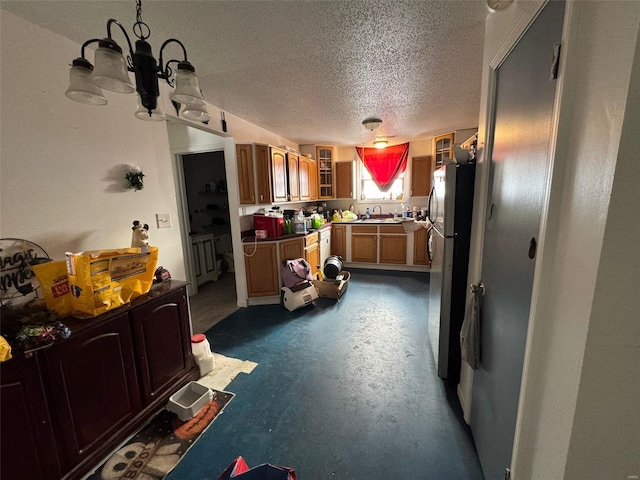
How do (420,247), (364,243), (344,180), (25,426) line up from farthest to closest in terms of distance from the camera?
1. (344,180)
2. (364,243)
3. (420,247)
4. (25,426)

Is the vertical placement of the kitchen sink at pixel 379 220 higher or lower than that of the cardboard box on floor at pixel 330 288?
higher

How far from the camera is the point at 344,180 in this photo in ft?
16.8

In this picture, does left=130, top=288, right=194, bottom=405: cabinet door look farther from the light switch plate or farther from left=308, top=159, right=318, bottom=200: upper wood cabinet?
left=308, top=159, right=318, bottom=200: upper wood cabinet

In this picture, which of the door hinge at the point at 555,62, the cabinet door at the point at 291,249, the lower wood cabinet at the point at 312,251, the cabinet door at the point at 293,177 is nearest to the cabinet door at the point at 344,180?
the cabinet door at the point at 293,177

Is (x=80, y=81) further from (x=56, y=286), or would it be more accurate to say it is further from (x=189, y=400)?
(x=189, y=400)

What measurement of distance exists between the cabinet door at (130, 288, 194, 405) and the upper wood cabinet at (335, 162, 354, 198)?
12.5 feet

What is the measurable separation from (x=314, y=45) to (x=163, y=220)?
176 cm

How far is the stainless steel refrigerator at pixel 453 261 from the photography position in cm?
158

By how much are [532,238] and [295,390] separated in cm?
175

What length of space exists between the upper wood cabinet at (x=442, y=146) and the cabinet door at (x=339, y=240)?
78.7 inches

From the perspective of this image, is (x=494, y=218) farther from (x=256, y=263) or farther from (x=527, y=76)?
(x=256, y=263)

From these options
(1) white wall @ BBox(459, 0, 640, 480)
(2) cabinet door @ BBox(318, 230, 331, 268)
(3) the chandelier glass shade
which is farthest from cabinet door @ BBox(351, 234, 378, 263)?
(3) the chandelier glass shade

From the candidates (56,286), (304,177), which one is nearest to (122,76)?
(56,286)

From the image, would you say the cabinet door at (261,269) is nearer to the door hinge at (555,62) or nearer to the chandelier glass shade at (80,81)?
the chandelier glass shade at (80,81)
